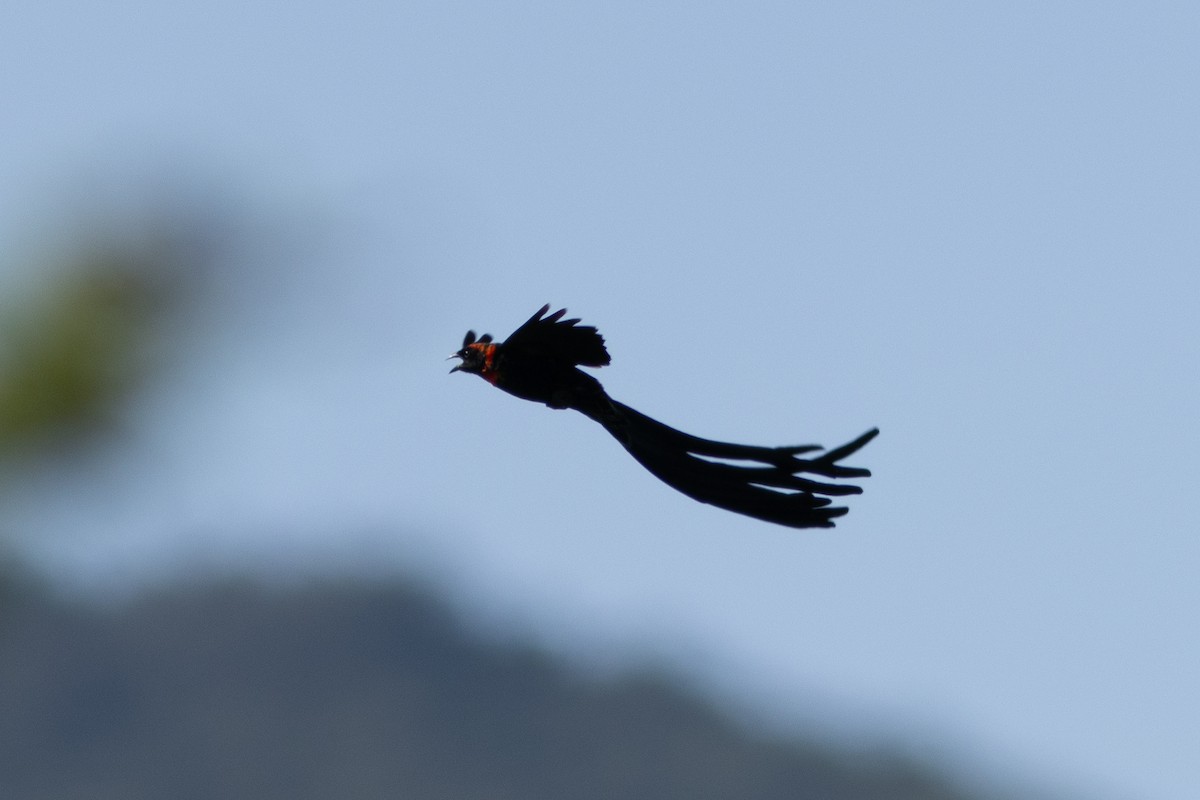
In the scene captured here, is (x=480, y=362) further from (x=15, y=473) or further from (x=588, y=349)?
(x=15, y=473)

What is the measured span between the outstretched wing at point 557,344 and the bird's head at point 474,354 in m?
0.04

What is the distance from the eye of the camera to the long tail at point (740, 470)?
13.4 ft

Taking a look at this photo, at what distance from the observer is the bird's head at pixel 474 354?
4.16 meters

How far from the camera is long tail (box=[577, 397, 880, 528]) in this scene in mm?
4074

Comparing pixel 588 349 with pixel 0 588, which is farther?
pixel 0 588

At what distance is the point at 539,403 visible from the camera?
4.08m

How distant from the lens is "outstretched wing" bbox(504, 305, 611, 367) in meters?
4.15

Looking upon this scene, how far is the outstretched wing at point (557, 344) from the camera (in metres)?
4.15

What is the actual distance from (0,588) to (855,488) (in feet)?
55.2

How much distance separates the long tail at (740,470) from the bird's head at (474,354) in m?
0.21

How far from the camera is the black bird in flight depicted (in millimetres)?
4086

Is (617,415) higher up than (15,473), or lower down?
lower down

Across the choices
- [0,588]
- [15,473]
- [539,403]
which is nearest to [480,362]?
[539,403]

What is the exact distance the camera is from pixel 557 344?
4.16 meters
